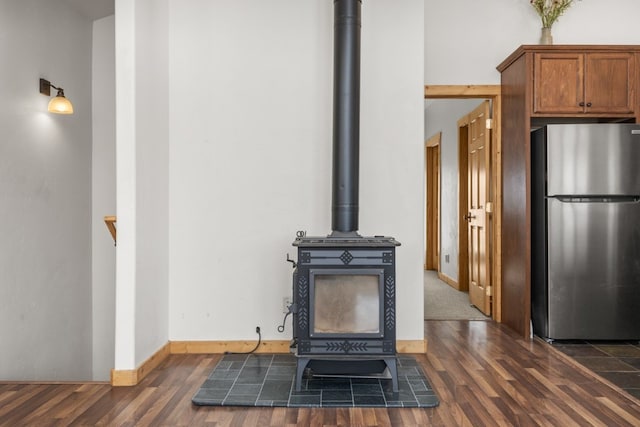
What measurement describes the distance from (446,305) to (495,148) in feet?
5.55

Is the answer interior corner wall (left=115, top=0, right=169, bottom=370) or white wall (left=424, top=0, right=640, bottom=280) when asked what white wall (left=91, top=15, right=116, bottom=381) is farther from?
white wall (left=424, top=0, right=640, bottom=280)

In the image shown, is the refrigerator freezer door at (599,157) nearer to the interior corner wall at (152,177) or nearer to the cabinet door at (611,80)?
the cabinet door at (611,80)

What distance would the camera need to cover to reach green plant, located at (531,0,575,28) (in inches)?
154

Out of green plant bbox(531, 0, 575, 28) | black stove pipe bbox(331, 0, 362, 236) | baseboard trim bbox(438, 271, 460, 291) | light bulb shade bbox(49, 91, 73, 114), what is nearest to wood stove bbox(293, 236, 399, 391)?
black stove pipe bbox(331, 0, 362, 236)

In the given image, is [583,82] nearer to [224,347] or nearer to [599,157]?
[599,157]

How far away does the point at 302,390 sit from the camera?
252 centimetres

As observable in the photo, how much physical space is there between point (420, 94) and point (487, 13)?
59.1 inches

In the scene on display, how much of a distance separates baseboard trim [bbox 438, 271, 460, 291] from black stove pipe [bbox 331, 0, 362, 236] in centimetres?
344

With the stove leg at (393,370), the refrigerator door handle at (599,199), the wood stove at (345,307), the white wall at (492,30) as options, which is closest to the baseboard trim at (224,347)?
the wood stove at (345,307)

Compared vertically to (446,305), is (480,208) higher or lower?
higher

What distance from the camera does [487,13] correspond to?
4090 millimetres

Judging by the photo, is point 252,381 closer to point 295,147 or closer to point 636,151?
point 295,147

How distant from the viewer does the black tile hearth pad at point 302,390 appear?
7.72 feet

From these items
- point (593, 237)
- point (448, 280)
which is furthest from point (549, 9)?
point (448, 280)
